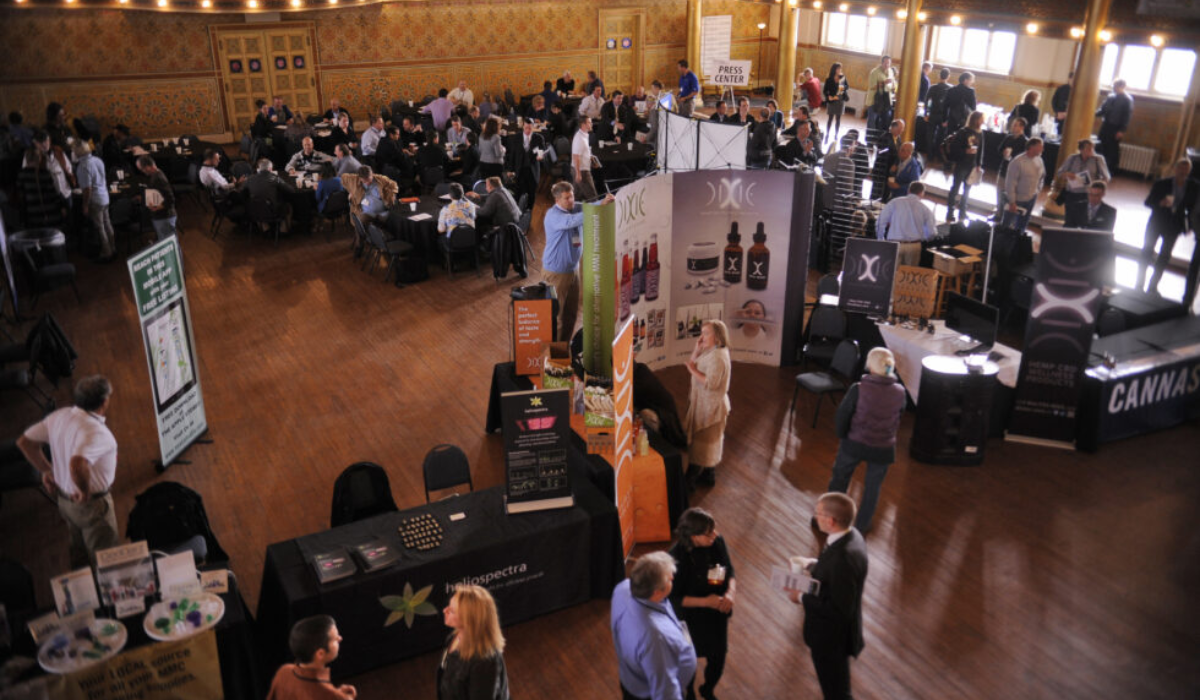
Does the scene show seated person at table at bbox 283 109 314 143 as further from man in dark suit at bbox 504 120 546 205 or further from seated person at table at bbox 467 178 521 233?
seated person at table at bbox 467 178 521 233

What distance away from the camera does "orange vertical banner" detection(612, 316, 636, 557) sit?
5.26 m

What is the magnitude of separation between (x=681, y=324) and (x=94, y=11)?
14.1m

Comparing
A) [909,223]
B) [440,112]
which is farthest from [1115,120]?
[440,112]

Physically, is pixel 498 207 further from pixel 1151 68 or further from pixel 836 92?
pixel 1151 68

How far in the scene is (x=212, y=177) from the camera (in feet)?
40.1

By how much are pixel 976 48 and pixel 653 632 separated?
18.6 metres

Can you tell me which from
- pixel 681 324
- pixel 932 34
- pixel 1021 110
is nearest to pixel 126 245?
pixel 681 324

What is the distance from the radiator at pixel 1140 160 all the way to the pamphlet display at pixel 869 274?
9402 mm

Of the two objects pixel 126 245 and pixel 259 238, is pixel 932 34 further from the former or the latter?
pixel 126 245

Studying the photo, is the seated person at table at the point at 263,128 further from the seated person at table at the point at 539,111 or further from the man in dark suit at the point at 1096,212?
the man in dark suit at the point at 1096,212

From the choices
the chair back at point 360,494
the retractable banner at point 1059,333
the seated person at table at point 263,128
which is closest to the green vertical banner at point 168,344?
the chair back at point 360,494

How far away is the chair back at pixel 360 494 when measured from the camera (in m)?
5.48

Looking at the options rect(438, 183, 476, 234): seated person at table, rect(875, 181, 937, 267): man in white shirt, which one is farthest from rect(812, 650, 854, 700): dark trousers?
rect(438, 183, 476, 234): seated person at table

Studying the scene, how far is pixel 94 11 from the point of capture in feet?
53.8
